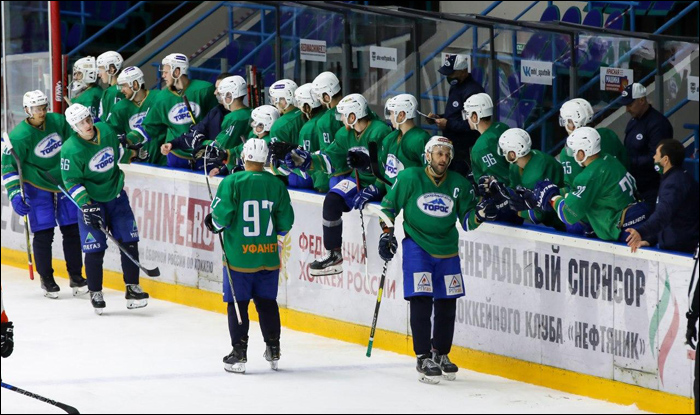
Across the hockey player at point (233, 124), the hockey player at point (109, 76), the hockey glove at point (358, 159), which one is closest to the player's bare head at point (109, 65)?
the hockey player at point (109, 76)

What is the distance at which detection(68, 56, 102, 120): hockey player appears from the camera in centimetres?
1191

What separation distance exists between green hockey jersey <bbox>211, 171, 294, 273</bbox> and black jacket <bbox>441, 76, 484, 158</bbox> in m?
1.56

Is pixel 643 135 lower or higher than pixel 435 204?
higher

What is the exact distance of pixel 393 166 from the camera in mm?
9031

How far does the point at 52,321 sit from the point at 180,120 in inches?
72.5

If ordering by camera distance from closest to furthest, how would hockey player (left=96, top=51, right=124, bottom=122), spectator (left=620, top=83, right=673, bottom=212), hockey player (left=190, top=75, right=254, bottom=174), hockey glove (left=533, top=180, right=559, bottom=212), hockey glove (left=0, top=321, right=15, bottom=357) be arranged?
hockey glove (left=0, top=321, right=15, bottom=357) → hockey glove (left=533, top=180, right=559, bottom=212) → spectator (left=620, top=83, right=673, bottom=212) → hockey player (left=190, top=75, right=254, bottom=174) → hockey player (left=96, top=51, right=124, bottom=122)

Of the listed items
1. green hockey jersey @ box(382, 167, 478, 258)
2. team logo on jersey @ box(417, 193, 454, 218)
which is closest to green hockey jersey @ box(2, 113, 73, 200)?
green hockey jersey @ box(382, 167, 478, 258)

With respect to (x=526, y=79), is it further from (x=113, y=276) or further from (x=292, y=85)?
(x=113, y=276)

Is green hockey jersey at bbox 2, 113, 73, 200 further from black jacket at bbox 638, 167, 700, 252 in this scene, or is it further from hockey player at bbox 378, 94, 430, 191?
black jacket at bbox 638, 167, 700, 252

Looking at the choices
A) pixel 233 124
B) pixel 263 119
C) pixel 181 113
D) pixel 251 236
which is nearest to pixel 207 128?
pixel 181 113

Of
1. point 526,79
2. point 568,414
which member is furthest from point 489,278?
point 526,79

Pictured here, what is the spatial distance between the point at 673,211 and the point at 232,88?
383 centimetres

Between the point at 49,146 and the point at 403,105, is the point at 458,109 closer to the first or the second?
the point at 403,105

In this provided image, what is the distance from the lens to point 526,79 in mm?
A: 9922
